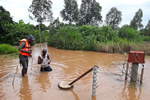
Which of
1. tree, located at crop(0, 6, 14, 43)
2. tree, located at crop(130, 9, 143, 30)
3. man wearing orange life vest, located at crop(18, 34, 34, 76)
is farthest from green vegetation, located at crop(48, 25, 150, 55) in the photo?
tree, located at crop(130, 9, 143, 30)

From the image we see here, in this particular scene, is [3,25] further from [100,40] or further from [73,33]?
[100,40]

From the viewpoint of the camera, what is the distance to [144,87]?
411 cm

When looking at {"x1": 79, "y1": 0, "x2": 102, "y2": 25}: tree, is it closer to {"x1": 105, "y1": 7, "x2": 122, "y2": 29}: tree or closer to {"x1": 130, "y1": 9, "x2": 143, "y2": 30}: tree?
{"x1": 105, "y1": 7, "x2": 122, "y2": 29}: tree

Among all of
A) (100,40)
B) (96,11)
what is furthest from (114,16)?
(100,40)

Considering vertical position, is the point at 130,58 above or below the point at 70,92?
above

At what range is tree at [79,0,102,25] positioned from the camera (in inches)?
975

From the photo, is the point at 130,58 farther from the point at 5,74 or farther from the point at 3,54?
the point at 3,54

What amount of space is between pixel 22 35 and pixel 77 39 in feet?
23.2

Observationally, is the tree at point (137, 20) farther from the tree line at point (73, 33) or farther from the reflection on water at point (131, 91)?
the reflection on water at point (131, 91)

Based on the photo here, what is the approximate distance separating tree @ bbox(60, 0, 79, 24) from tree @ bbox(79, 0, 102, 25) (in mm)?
3073

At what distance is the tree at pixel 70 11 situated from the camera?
21656 millimetres

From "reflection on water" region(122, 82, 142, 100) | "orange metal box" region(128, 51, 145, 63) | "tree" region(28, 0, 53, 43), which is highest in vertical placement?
"tree" region(28, 0, 53, 43)

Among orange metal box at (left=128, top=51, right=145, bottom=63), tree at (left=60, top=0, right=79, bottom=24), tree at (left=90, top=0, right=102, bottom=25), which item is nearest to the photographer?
orange metal box at (left=128, top=51, right=145, bottom=63)

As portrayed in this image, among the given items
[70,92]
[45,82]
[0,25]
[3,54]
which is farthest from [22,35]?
[70,92]
